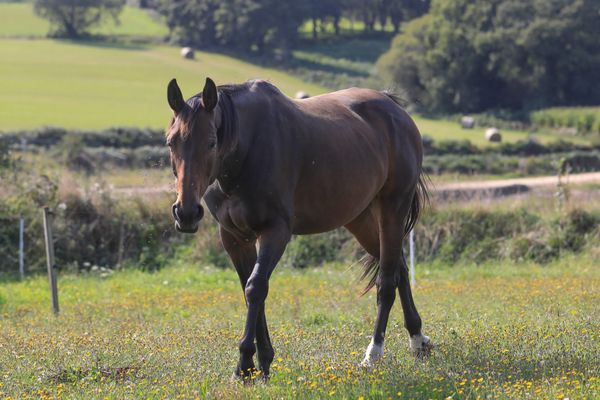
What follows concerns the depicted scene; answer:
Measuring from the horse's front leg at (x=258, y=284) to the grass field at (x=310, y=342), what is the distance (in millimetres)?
225

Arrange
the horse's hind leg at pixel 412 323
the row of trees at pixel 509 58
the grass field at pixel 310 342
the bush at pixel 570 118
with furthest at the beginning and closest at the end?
the row of trees at pixel 509 58 < the bush at pixel 570 118 < the horse's hind leg at pixel 412 323 < the grass field at pixel 310 342

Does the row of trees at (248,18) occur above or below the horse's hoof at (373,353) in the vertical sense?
below

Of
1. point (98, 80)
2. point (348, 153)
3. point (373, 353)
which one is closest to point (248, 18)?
point (98, 80)

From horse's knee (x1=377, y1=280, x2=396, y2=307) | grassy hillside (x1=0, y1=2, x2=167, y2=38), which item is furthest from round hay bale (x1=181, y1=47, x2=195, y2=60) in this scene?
horse's knee (x1=377, y1=280, x2=396, y2=307)

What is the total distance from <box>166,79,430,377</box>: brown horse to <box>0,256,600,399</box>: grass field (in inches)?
24.3

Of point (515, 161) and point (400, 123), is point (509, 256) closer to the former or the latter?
point (400, 123)

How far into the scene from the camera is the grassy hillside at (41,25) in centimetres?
9975

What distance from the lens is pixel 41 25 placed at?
104 meters

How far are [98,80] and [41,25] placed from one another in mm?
33956

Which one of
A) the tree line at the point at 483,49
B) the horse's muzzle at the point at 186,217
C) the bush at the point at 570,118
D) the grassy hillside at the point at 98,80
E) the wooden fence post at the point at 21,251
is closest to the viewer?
the horse's muzzle at the point at 186,217

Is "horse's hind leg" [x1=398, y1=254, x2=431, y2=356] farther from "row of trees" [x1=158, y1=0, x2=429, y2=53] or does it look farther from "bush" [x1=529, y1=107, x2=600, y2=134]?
"row of trees" [x1=158, y1=0, x2=429, y2=53]

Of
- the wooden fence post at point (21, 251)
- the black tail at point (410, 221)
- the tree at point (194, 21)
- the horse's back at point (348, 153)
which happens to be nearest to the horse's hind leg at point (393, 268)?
the horse's back at point (348, 153)

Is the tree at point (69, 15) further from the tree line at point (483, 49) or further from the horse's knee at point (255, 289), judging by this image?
the horse's knee at point (255, 289)

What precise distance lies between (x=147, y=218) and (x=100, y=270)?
6.07 feet
